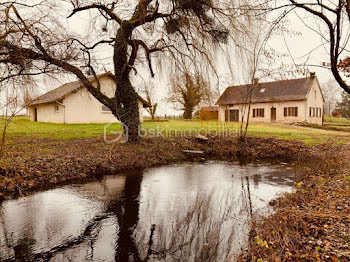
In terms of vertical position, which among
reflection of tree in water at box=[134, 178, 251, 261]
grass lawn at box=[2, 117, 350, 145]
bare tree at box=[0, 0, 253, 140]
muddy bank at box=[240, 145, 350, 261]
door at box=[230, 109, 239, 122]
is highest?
bare tree at box=[0, 0, 253, 140]

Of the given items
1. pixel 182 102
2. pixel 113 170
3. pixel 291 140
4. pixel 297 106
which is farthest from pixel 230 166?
pixel 182 102

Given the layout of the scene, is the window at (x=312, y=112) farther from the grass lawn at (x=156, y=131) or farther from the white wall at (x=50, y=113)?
the white wall at (x=50, y=113)

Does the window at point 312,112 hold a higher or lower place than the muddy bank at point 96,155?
higher

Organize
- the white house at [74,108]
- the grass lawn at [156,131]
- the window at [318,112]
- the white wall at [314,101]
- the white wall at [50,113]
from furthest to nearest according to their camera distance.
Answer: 1. the window at [318,112]
2. the white wall at [314,101]
3. the white wall at [50,113]
4. the white house at [74,108]
5. the grass lawn at [156,131]

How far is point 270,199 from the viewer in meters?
6.48

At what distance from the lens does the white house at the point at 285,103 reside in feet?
91.5

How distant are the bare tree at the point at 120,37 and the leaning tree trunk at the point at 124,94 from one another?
4cm

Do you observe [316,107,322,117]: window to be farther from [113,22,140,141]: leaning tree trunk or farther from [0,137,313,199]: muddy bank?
[113,22,140,141]: leaning tree trunk

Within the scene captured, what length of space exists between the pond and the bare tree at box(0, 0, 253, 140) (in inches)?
164

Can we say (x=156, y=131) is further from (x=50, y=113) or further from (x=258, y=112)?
(x=258, y=112)

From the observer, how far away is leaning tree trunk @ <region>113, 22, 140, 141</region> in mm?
10642

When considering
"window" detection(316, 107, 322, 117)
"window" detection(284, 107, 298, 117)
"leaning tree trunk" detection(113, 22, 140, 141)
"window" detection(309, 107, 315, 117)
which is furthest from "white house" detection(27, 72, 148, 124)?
"window" detection(316, 107, 322, 117)

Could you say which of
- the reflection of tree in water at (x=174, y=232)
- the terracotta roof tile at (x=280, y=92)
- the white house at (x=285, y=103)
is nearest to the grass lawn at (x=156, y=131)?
the white house at (x=285, y=103)

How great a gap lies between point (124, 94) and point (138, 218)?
7.26 m
